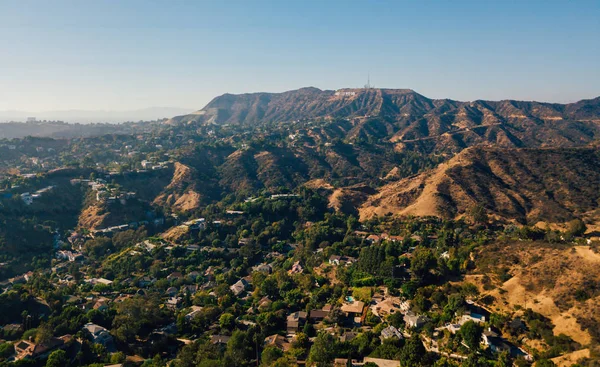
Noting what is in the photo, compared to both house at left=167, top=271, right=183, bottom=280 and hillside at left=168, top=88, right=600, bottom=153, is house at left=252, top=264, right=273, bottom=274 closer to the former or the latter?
house at left=167, top=271, right=183, bottom=280

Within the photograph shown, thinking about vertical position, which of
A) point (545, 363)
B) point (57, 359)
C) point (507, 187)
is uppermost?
point (507, 187)

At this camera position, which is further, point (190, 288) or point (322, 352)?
point (190, 288)

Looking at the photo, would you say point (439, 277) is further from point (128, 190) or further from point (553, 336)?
point (128, 190)

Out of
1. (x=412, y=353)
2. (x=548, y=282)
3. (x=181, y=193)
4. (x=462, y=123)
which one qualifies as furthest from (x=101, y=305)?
(x=462, y=123)

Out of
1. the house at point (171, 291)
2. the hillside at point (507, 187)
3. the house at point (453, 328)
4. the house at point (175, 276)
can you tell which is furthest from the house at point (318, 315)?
the hillside at point (507, 187)

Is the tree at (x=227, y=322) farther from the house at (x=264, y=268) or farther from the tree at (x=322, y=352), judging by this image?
the house at (x=264, y=268)

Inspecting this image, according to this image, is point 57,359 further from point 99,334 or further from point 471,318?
point 471,318
